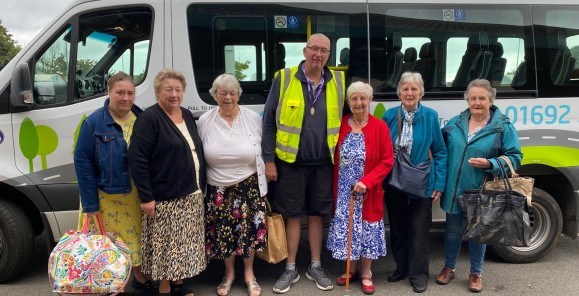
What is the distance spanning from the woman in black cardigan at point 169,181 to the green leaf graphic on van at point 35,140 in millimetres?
1006

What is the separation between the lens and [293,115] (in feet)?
11.4

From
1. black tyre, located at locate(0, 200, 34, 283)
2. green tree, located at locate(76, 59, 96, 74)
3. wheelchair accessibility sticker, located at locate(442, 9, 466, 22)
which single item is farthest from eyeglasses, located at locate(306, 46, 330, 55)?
black tyre, located at locate(0, 200, 34, 283)

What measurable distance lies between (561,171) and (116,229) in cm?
371

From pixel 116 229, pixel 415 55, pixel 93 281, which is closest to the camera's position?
pixel 93 281

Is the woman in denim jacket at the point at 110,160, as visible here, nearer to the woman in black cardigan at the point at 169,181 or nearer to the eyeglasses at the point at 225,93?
the woman in black cardigan at the point at 169,181

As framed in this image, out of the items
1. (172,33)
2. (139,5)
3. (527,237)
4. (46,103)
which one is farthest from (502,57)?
(46,103)

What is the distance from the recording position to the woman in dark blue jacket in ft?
11.8

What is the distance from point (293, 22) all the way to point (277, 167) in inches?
47.5

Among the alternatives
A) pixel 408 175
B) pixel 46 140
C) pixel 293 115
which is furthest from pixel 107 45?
pixel 408 175

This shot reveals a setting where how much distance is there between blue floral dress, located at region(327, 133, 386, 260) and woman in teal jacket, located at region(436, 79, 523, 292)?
629 mm

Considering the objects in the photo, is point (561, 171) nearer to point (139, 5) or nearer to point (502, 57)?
point (502, 57)

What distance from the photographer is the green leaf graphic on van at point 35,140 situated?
12.3 feet

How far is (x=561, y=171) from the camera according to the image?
4.17 meters

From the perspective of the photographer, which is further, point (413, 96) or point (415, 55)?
point (415, 55)
